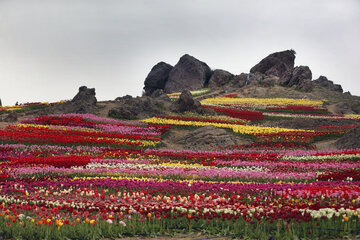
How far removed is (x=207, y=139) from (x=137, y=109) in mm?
16398

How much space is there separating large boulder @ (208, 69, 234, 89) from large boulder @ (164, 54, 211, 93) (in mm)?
2698

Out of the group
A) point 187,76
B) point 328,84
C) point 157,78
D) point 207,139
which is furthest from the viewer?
point 157,78

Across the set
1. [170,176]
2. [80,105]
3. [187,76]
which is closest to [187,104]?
[80,105]

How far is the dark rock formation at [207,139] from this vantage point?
28.4 metres

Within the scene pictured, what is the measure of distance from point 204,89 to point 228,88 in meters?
6.19

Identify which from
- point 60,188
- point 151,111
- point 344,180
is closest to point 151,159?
point 60,188

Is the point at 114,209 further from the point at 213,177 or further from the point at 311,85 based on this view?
the point at 311,85

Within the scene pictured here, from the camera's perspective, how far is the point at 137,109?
144 feet

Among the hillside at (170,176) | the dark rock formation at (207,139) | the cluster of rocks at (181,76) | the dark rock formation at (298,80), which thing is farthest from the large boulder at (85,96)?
the cluster of rocks at (181,76)

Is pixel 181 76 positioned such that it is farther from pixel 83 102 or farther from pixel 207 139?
pixel 207 139

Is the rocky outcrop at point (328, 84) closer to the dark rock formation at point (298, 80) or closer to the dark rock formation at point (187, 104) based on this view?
the dark rock formation at point (298, 80)

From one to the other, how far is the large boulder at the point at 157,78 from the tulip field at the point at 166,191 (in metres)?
67.3

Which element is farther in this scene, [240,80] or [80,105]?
[240,80]

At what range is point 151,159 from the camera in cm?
2167
